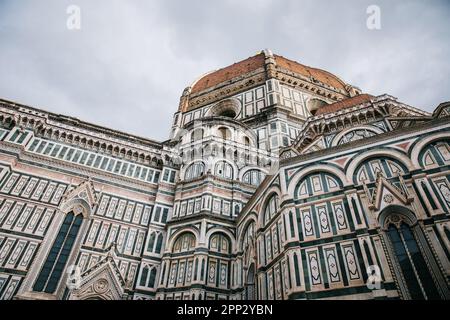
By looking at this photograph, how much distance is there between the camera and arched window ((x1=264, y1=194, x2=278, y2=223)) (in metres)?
13.9

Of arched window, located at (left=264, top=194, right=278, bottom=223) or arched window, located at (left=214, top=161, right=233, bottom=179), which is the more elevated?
arched window, located at (left=214, top=161, right=233, bottom=179)

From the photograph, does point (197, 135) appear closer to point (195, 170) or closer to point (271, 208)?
point (195, 170)

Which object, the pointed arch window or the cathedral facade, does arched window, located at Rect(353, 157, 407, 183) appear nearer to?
the cathedral facade

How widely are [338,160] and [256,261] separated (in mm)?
6030

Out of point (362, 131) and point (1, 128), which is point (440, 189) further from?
point (1, 128)

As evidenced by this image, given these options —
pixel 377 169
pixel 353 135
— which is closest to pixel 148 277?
pixel 377 169

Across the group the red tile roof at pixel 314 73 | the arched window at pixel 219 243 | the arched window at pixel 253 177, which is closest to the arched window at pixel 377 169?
the arched window at pixel 219 243

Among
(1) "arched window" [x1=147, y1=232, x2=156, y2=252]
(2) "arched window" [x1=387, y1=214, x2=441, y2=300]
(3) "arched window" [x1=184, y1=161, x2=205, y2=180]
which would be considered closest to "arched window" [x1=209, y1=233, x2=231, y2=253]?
(1) "arched window" [x1=147, y1=232, x2=156, y2=252]

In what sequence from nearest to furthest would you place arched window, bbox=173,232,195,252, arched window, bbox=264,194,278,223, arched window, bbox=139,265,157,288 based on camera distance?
arched window, bbox=264,194,278,223, arched window, bbox=139,265,157,288, arched window, bbox=173,232,195,252

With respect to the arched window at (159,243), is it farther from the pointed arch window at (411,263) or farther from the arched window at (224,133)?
the pointed arch window at (411,263)

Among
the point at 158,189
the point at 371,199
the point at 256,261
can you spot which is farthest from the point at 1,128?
the point at 371,199

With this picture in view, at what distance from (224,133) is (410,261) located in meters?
16.7

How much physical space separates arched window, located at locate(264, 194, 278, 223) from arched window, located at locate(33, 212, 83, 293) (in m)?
10.8

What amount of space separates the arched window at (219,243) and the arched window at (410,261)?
9.02 metres
